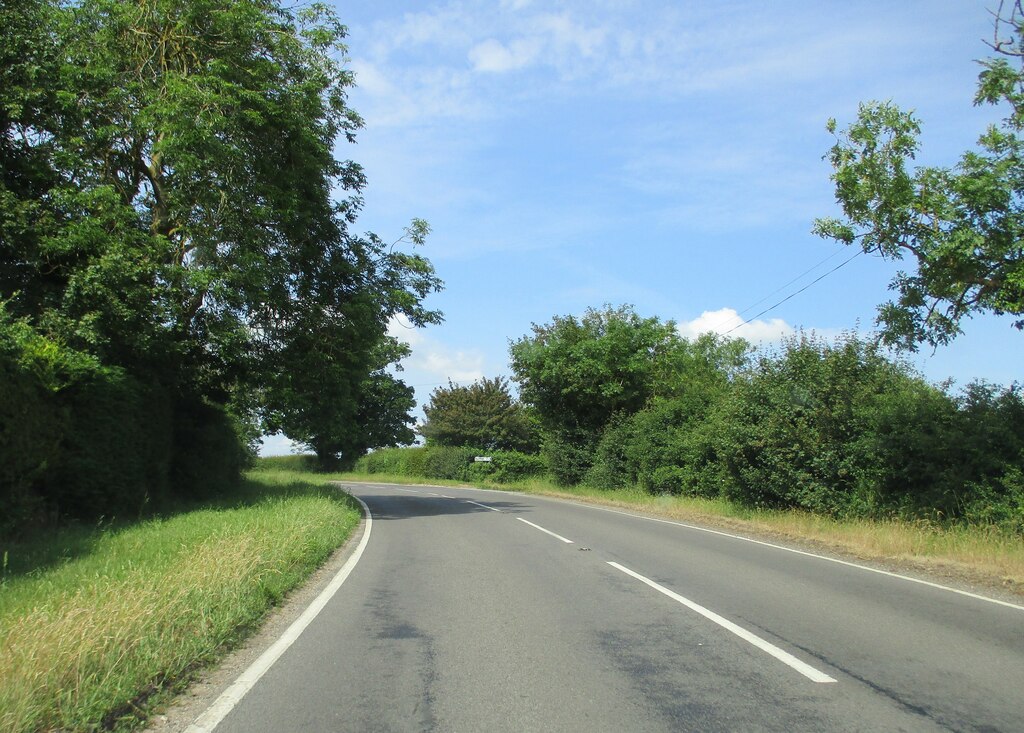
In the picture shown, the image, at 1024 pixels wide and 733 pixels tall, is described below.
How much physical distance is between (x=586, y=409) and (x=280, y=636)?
3257 centimetres

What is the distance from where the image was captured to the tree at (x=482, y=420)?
6925 centimetres

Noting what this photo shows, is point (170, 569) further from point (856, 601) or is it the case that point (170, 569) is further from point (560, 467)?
point (560, 467)

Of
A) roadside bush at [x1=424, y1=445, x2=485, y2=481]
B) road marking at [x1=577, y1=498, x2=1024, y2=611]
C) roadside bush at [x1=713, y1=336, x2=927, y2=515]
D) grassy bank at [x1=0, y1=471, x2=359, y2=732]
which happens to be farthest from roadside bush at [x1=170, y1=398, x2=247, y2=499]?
roadside bush at [x1=424, y1=445, x2=485, y2=481]

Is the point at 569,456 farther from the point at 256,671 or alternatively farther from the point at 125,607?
the point at 256,671

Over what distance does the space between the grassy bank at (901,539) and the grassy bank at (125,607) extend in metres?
9.40

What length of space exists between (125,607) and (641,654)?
433cm

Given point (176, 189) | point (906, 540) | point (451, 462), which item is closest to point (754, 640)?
point (906, 540)

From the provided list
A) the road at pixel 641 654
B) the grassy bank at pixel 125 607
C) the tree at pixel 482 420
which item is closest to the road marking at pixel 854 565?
the road at pixel 641 654

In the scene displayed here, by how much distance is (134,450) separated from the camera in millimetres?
16031

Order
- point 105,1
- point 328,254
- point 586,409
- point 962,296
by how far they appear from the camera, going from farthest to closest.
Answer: point 586,409
point 328,254
point 105,1
point 962,296

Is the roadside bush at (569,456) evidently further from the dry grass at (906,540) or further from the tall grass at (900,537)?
the dry grass at (906,540)

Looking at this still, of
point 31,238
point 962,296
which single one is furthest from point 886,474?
point 31,238

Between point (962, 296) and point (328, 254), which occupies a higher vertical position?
point (328, 254)

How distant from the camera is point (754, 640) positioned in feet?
22.6
